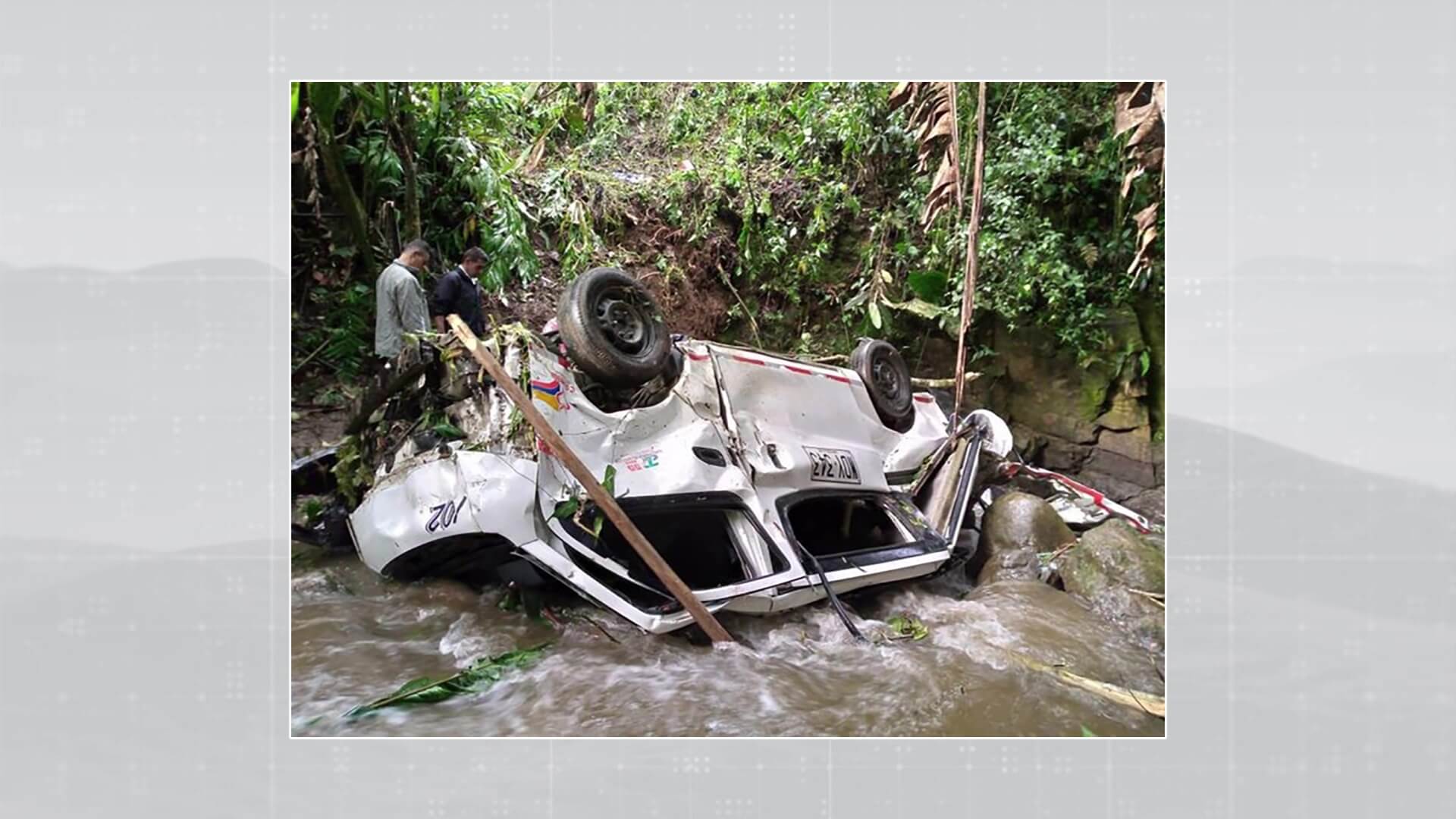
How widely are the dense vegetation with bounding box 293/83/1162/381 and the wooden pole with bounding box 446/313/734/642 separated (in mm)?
1174

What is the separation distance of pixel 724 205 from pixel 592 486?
4.60 meters

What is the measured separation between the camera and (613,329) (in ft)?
9.98

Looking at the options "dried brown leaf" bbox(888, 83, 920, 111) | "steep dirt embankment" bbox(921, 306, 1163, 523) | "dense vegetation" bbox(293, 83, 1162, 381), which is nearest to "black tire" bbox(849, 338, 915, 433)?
"dense vegetation" bbox(293, 83, 1162, 381)

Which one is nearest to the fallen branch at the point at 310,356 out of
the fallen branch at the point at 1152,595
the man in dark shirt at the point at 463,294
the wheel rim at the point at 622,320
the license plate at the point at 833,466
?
the man in dark shirt at the point at 463,294

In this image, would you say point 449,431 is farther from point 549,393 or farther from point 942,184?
point 942,184

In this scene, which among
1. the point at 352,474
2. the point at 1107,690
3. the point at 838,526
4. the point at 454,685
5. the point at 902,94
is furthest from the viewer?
the point at 838,526

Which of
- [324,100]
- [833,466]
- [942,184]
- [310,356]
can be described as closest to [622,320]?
[833,466]

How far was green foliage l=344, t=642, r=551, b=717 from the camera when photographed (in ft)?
7.50

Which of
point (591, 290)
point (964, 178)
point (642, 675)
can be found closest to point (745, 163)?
point (964, 178)

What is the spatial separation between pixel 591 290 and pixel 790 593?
1412 mm
